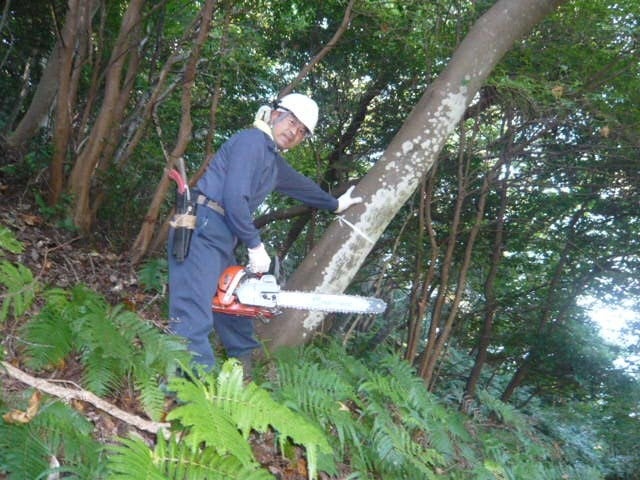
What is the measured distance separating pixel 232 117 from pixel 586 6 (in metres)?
4.72

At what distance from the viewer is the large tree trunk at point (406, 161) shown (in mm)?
3752

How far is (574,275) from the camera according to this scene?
887cm

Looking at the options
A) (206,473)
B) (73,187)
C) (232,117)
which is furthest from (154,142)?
(206,473)

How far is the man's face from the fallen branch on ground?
1898 mm

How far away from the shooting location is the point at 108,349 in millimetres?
2641

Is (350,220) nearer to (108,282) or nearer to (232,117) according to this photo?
(108,282)

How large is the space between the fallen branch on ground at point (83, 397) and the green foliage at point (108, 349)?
0.06m

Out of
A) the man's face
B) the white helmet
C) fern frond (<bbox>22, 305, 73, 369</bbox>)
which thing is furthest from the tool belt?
fern frond (<bbox>22, 305, 73, 369</bbox>)

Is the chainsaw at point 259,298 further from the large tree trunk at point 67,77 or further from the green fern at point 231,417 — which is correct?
the large tree trunk at point 67,77

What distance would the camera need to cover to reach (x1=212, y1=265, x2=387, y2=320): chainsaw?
3.38 m

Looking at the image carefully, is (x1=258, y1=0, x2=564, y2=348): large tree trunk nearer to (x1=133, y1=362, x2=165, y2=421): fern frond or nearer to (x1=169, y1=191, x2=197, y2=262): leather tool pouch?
(x1=169, y1=191, x2=197, y2=262): leather tool pouch

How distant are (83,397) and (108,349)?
29 cm

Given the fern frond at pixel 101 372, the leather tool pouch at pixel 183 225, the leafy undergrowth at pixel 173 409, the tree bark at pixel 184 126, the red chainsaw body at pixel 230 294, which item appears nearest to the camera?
the leafy undergrowth at pixel 173 409

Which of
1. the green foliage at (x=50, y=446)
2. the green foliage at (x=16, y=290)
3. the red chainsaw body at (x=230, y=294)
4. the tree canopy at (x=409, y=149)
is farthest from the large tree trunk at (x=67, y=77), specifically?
the green foliage at (x=50, y=446)
